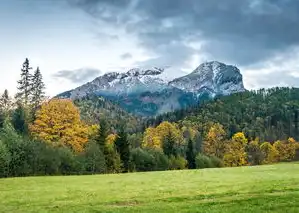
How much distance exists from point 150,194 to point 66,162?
2372 inches

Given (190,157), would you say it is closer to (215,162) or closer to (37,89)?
(215,162)

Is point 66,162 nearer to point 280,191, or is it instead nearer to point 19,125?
point 19,125

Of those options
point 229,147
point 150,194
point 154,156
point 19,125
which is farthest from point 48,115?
point 229,147

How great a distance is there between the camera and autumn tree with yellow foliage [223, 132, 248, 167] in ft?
529

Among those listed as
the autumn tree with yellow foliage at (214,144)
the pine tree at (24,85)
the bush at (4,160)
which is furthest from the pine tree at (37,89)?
the autumn tree with yellow foliage at (214,144)

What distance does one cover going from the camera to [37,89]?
421ft

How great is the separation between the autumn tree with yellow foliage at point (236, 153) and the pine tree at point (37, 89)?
241 feet

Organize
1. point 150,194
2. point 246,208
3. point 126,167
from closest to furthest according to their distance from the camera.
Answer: point 246,208 → point 150,194 → point 126,167

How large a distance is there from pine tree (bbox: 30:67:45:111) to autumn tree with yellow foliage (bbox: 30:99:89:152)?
24.0 meters

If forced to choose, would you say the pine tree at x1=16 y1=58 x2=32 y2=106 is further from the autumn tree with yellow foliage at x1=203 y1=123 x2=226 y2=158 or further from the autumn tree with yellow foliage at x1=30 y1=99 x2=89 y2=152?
the autumn tree with yellow foliage at x1=203 y1=123 x2=226 y2=158

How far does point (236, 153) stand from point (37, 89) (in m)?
78.6

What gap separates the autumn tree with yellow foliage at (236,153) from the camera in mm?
161125

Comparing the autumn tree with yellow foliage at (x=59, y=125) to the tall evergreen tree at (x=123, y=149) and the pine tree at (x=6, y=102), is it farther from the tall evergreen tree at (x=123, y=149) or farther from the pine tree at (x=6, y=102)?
the pine tree at (x=6, y=102)

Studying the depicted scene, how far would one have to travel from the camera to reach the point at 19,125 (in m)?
116
